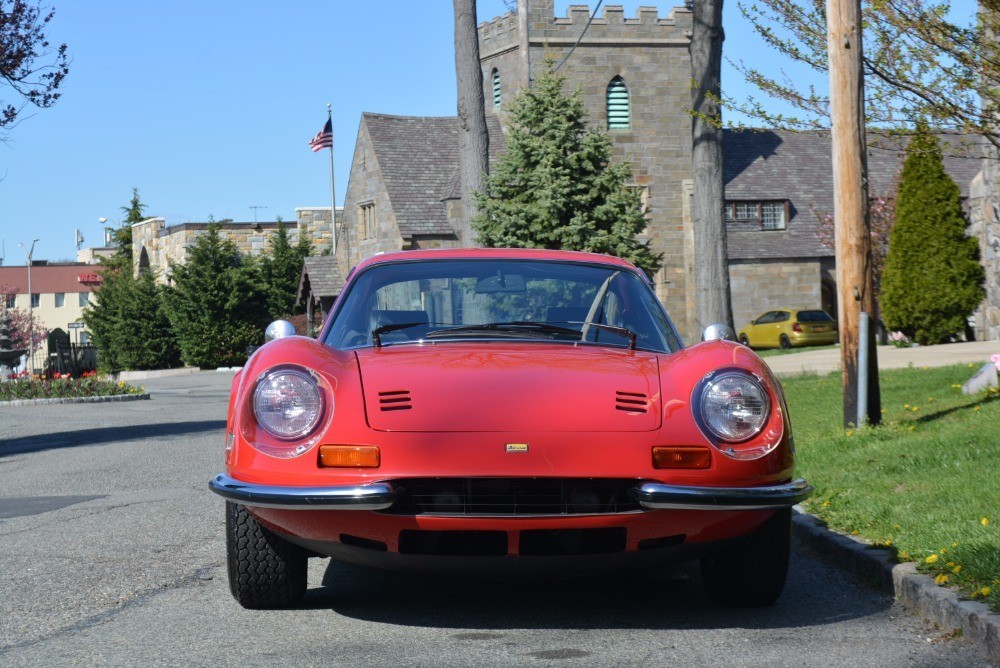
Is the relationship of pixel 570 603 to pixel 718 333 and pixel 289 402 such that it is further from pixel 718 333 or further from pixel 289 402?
pixel 289 402

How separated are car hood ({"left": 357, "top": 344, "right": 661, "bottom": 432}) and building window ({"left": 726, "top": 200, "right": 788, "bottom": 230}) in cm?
4661

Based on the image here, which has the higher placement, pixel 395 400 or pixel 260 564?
pixel 395 400

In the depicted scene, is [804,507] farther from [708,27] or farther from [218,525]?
[708,27]

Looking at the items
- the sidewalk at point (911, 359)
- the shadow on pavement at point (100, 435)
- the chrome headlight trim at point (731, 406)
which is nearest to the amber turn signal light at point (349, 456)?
the chrome headlight trim at point (731, 406)

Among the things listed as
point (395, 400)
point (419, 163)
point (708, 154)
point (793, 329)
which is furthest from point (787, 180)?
point (395, 400)

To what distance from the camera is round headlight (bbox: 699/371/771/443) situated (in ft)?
15.7

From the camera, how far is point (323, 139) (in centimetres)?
4881

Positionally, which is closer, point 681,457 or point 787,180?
point 681,457

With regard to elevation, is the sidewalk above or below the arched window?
below

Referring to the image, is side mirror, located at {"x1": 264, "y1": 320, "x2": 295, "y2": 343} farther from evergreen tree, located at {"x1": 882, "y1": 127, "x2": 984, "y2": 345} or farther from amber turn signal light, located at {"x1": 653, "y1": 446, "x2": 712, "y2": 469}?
evergreen tree, located at {"x1": 882, "y1": 127, "x2": 984, "y2": 345}

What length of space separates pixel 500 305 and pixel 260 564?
1.68 m

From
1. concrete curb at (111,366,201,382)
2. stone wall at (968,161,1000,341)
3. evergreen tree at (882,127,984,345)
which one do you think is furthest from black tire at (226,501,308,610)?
concrete curb at (111,366,201,382)

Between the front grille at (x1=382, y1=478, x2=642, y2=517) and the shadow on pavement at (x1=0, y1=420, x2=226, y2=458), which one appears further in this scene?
the shadow on pavement at (x1=0, y1=420, x2=226, y2=458)

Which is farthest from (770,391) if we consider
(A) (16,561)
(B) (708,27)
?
(B) (708,27)
